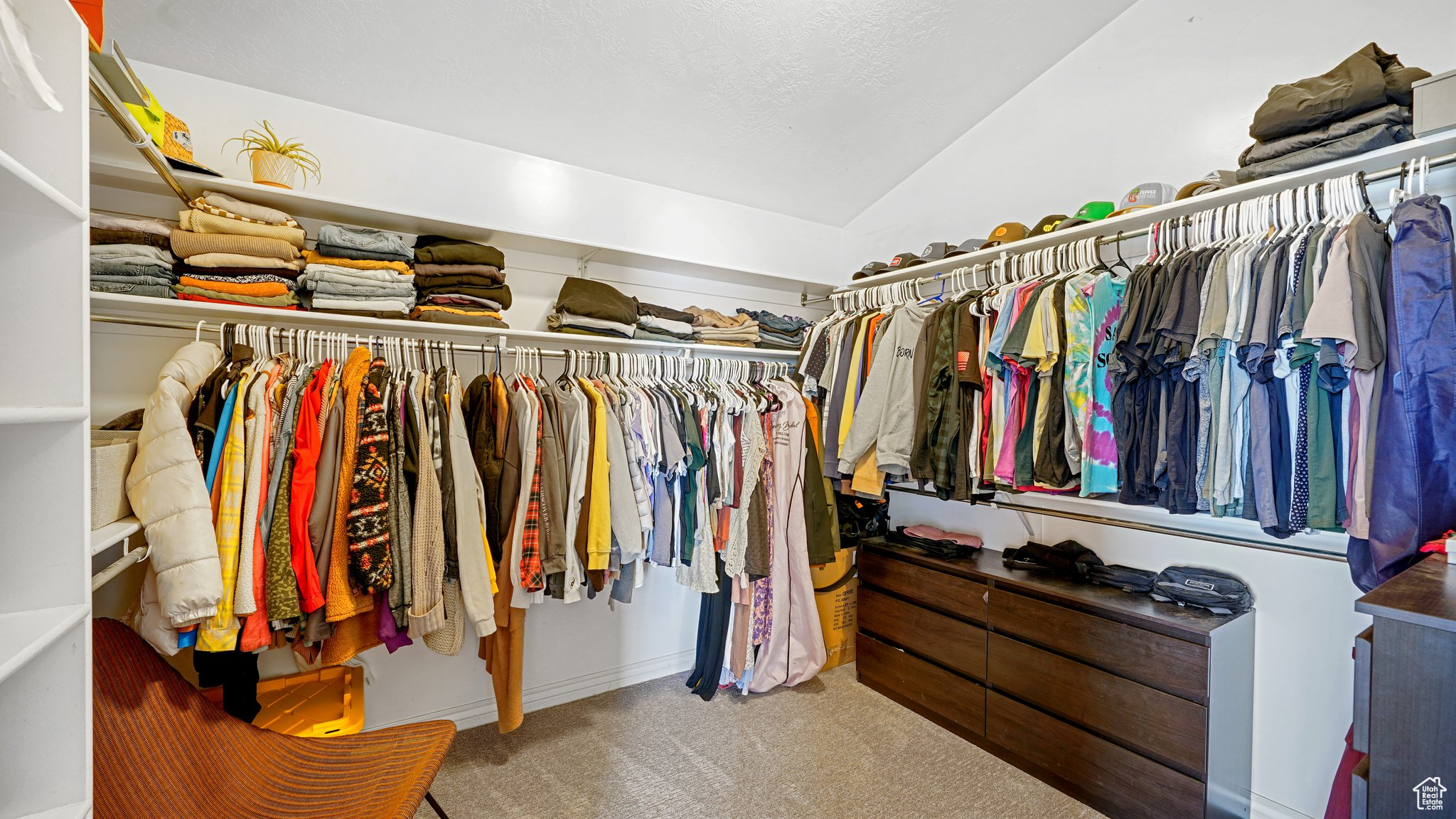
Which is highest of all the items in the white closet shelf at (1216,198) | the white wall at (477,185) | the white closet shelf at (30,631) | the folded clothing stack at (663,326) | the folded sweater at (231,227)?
the white wall at (477,185)

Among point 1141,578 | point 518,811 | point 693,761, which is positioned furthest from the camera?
point 693,761

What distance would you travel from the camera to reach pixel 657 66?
2342 mm

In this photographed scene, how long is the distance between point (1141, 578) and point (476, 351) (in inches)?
104

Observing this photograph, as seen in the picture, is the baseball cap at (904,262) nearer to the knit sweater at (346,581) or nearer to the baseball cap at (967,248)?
the baseball cap at (967,248)

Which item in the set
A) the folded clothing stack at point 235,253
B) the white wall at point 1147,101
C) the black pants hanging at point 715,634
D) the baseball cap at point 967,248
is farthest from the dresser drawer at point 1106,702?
the folded clothing stack at point 235,253

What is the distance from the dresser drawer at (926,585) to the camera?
2.45m

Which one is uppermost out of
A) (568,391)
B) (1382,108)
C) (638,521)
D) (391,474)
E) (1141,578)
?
(1382,108)

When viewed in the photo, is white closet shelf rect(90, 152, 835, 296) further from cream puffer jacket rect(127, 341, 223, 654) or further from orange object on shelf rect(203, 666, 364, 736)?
orange object on shelf rect(203, 666, 364, 736)

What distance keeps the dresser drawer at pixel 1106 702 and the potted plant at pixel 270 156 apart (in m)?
2.99

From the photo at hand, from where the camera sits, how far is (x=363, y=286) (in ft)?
6.89

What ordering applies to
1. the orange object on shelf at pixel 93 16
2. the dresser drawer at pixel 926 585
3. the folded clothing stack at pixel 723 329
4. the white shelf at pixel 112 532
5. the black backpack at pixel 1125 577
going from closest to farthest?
the white shelf at pixel 112 532, the orange object on shelf at pixel 93 16, the black backpack at pixel 1125 577, the dresser drawer at pixel 926 585, the folded clothing stack at pixel 723 329

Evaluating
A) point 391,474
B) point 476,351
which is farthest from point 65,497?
point 476,351

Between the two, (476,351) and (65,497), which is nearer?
(65,497)

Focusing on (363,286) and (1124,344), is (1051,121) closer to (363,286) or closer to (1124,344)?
(1124,344)
